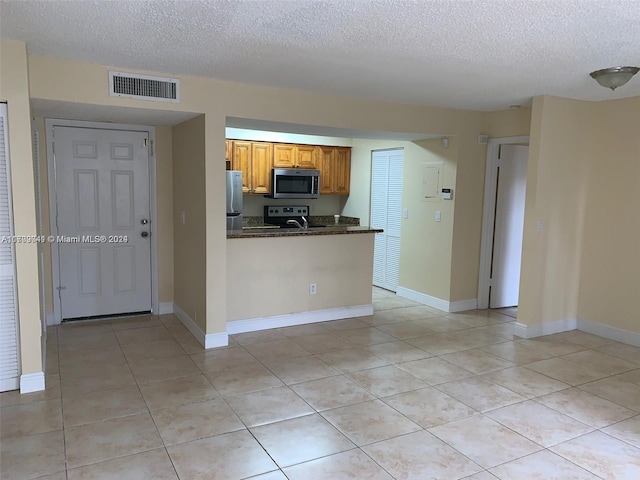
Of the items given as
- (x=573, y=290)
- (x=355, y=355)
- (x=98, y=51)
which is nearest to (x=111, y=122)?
(x=98, y=51)

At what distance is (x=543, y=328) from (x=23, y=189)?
4.63 m

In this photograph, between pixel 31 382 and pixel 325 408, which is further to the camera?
pixel 31 382

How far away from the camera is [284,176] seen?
6.58m

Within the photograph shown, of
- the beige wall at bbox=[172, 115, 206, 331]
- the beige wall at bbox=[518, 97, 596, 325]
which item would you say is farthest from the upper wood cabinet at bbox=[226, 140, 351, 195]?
the beige wall at bbox=[518, 97, 596, 325]

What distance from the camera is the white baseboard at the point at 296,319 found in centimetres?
459

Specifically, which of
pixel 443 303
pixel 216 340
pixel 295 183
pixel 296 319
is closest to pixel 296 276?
pixel 296 319

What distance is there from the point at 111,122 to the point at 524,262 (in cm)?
426

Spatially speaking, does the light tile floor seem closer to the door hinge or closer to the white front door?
the white front door

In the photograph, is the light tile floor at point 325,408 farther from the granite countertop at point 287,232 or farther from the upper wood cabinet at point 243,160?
the upper wood cabinet at point 243,160

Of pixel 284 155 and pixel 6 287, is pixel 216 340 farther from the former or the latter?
pixel 284 155

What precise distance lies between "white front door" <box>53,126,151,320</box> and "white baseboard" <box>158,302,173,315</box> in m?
0.20

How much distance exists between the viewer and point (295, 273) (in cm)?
482

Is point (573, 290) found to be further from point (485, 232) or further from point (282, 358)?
point (282, 358)

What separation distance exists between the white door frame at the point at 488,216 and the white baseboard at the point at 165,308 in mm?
3596
